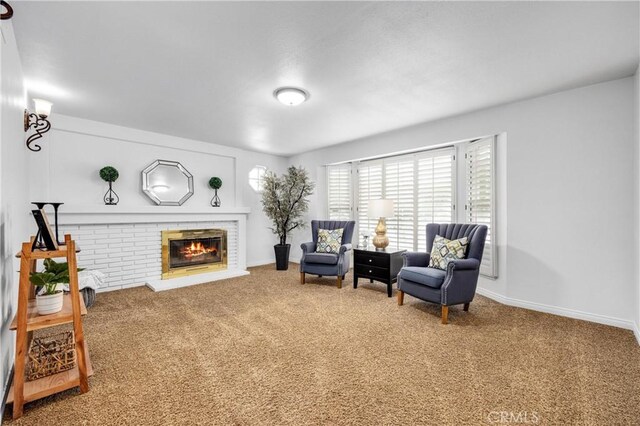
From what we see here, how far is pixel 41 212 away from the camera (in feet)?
5.66

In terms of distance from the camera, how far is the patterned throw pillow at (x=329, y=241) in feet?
15.4

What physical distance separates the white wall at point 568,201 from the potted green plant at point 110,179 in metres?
4.97

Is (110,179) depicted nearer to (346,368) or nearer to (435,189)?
(346,368)

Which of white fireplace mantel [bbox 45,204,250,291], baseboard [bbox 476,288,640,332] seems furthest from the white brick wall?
baseboard [bbox 476,288,640,332]

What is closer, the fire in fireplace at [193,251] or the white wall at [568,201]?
the white wall at [568,201]

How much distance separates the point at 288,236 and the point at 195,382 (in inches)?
178

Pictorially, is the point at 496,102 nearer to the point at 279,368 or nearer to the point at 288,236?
the point at 279,368

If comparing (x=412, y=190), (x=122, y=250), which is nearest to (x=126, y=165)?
(x=122, y=250)

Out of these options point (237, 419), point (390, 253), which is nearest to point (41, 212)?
point (237, 419)

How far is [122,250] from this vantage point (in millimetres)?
4387

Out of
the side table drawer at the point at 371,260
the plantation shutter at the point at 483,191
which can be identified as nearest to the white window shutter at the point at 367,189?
the side table drawer at the point at 371,260

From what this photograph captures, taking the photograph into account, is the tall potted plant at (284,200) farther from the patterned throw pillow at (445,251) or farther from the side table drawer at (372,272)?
the patterned throw pillow at (445,251)

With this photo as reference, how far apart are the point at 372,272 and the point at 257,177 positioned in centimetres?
331

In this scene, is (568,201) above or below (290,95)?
Result: below
